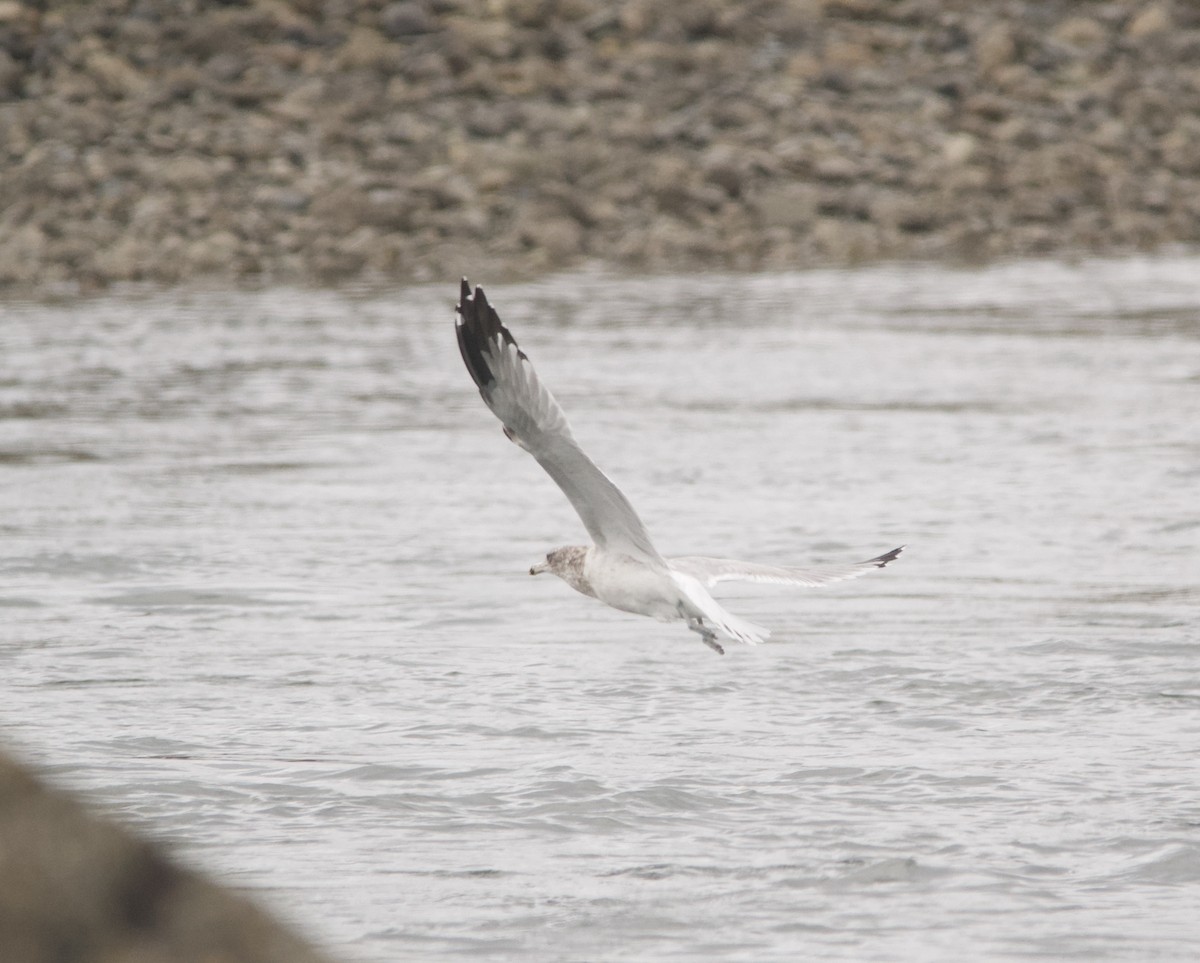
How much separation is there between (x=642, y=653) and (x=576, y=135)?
16702 millimetres

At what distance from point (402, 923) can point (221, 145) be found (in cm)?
1934

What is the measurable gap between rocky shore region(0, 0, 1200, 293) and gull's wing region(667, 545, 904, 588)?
14487mm

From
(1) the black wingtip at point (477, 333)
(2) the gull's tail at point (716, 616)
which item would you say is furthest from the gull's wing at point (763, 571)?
(1) the black wingtip at point (477, 333)

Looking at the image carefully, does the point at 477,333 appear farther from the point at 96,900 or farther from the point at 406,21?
the point at 406,21

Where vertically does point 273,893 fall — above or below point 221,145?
below

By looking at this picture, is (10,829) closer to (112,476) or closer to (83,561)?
(83,561)

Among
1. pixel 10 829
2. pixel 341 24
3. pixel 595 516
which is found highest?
pixel 341 24

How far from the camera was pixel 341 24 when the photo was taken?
25.4 metres

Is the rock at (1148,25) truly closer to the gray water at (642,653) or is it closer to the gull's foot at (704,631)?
the gray water at (642,653)

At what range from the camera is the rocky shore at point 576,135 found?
22453 mm

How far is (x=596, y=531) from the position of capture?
6.90m

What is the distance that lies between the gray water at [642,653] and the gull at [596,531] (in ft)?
1.26

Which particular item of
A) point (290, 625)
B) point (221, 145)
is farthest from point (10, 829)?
point (221, 145)

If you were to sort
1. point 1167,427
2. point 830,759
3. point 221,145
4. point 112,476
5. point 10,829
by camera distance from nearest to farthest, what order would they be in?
point 10,829
point 830,759
point 112,476
point 1167,427
point 221,145
